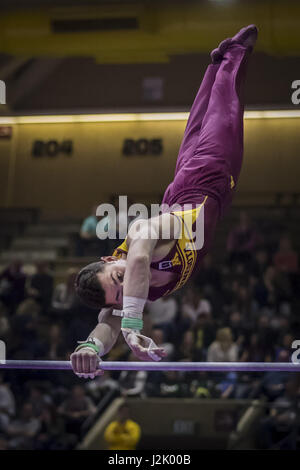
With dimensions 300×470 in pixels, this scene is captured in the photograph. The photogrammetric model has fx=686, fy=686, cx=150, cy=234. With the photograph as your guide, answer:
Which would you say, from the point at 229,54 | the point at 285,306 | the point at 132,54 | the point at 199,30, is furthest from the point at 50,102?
the point at 229,54

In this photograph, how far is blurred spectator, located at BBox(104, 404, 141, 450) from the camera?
23.9 feet

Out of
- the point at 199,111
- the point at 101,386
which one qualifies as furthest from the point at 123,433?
the point at 199,111

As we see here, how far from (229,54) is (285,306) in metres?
5.30

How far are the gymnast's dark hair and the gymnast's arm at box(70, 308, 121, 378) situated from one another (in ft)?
0.55

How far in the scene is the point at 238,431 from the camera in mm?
7230

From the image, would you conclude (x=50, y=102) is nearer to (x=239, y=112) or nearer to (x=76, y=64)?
(x=76, y=64)

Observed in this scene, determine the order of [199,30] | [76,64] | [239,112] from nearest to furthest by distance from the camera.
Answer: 1. [239,112]
2. [199,30]
3. [76,64]

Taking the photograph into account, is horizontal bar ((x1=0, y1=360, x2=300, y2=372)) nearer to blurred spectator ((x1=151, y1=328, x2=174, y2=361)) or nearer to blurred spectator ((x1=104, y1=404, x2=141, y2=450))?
blurred spectator ((x1=104, y1=404, x2=141, y2=450))

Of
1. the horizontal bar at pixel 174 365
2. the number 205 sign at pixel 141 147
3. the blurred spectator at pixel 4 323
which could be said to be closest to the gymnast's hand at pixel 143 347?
the horizontal bar at pixel 174 365

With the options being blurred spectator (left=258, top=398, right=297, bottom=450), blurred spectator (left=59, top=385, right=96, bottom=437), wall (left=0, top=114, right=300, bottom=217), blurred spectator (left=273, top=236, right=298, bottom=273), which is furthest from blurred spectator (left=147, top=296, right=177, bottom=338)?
wall (left=0, top=114, right=300, bottom=217)

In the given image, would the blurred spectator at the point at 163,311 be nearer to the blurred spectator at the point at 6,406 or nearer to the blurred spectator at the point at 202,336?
the blurred spectator at the point at 202,336

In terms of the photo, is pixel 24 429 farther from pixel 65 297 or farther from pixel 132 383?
pixel 65 297

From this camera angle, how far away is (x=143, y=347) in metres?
3.37

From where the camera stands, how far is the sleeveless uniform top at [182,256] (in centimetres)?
379
